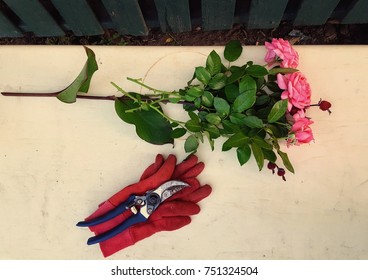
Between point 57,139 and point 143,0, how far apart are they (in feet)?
1.57

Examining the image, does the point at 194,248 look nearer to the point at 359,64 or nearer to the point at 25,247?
the point at 25,247

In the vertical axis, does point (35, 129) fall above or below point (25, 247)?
above

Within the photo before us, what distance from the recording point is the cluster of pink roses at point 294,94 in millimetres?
892

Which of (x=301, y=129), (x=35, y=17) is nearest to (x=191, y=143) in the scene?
(x=301, y=129)

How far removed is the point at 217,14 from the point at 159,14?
0.16 metres

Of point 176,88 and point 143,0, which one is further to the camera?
point 143,0

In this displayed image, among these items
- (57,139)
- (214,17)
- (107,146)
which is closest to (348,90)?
(214,17)

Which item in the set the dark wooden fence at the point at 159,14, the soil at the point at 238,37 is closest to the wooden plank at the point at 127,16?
the dark wooden fence at the point at 159,14

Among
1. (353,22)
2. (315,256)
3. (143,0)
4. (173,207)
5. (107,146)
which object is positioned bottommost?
(315,256)

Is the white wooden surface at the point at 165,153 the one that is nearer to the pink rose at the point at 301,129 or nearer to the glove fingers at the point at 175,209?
the glove fingers at the point at 175,209

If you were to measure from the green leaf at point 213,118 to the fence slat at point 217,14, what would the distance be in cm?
40

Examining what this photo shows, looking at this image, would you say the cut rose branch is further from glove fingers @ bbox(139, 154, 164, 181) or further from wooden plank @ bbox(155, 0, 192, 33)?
wooden plank @ bbox(155, 0, 192, 33)

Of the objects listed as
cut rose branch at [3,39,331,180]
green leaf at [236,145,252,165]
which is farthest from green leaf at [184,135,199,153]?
green leaf at [236,145,252,165]

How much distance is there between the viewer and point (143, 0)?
49.3 inches
